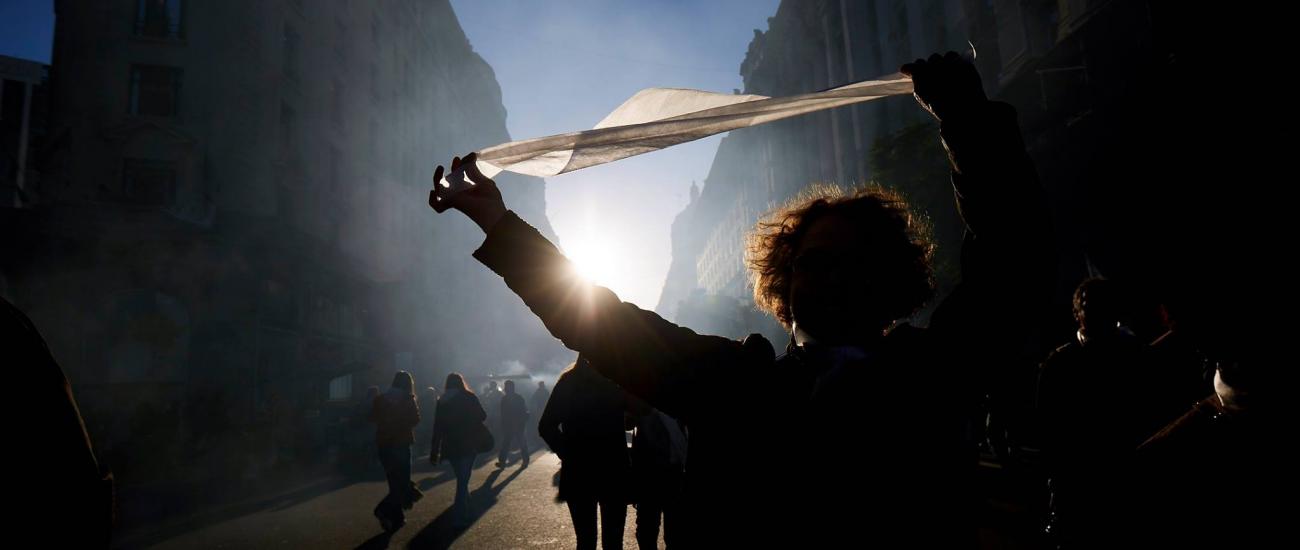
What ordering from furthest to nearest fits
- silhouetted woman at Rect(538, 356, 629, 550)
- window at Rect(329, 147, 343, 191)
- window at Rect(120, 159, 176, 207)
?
window at Rect(329, 147, 343, 191)
window at Rect(120, 159, 176, 207)
silhouetted woman at Rect(538, 356, 629, 550)

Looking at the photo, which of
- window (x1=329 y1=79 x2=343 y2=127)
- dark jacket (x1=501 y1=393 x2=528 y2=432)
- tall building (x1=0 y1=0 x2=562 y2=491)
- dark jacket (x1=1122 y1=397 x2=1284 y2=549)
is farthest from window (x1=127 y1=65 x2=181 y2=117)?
dark jacket (x1=1122 y1=397 x2=1284 y2=549)

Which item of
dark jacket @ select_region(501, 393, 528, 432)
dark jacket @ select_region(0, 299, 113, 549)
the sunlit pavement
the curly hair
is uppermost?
the curly hair

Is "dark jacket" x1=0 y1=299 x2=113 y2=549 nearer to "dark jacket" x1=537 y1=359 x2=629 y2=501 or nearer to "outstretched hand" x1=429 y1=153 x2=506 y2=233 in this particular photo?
"outstretched hand" x1=429 y1=153 x2=506 y2=233

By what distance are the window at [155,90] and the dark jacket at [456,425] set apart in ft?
62.7

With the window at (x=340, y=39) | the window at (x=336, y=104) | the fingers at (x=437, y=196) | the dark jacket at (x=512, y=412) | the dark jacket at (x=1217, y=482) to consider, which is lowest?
the dark jacket at (x=512, y=412)

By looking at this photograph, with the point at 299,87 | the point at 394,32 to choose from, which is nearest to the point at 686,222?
the point at 394,32

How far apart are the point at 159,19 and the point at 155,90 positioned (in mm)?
2405

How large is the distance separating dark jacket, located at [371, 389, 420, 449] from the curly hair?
286 inches

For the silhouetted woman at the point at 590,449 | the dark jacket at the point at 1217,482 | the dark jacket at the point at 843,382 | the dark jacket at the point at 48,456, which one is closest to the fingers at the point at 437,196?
the dark jacket at the point at 843,382

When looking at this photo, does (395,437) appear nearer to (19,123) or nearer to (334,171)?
(19,123)

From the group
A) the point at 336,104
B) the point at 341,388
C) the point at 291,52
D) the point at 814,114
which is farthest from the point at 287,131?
the point at 814,114

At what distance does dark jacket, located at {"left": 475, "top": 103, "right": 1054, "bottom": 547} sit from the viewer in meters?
1.27

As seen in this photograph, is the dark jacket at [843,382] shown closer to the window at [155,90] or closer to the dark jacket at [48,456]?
the dark jacket at [48,456]

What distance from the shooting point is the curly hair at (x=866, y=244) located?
1.60m
